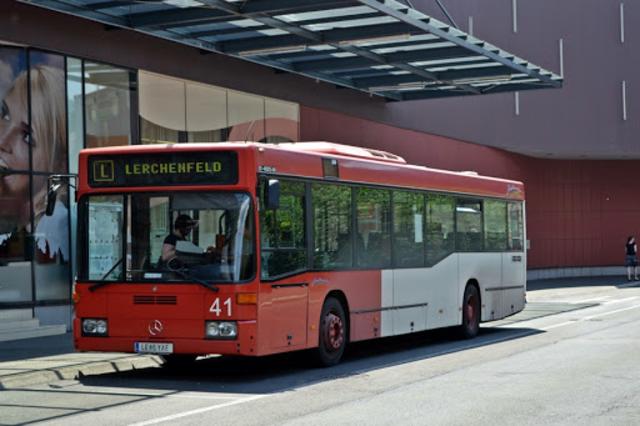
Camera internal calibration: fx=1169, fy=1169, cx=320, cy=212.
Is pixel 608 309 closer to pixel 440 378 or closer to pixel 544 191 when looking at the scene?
pixel 440 378

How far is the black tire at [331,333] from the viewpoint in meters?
15.1

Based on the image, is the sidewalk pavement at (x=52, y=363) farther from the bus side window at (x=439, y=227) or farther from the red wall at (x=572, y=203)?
the red wall at (x=572, y=203)

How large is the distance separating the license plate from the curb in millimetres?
1166

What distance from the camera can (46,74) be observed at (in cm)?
2059

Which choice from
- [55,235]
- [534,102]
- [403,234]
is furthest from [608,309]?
[534,102]

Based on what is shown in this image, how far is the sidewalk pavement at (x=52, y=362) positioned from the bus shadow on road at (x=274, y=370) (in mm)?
353

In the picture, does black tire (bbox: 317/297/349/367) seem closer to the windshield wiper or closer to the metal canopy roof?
the windshield wiper

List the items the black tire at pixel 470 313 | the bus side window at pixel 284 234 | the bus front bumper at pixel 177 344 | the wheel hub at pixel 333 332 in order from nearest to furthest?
the bus front bumper at pixel 177 344, the bus side window at pixel 284 234, the wheel hub at pixel 333 332, the black tire at pixel 470 313

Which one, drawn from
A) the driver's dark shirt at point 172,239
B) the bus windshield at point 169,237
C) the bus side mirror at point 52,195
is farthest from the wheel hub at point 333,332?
the bus side mirror at point 52,195

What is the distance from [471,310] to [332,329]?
575cm

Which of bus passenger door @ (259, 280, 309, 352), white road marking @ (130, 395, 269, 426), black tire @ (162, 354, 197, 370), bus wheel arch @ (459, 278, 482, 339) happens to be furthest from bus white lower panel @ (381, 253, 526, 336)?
white road marking @ (130, 395, 269, 426)

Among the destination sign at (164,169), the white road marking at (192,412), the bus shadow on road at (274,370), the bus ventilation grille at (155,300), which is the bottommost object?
the bus shadow on road at (274,370)

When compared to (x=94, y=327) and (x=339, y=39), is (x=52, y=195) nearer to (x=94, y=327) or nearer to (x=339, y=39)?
(x=94, y=327)

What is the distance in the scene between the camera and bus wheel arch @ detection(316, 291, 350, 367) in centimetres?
1506
